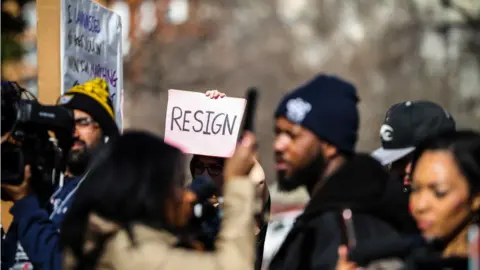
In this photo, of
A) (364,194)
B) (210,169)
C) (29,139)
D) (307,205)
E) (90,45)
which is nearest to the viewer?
(364,194)

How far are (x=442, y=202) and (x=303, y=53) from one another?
114ft

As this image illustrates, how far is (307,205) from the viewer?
4875mm

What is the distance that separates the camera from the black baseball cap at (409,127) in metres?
6.39

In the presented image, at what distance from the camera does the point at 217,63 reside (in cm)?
3803

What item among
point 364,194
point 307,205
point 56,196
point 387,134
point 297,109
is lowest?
point 56,196

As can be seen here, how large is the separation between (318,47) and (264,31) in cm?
175

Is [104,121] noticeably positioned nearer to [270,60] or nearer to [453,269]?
[453,269]

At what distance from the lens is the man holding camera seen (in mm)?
5941

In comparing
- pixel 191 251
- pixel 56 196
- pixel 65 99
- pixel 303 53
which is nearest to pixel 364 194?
pixel 191 251

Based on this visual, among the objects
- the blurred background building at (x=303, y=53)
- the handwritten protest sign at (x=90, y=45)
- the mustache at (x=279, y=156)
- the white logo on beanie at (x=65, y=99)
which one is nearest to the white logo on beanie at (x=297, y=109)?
the mustache at (x=279, y=156)

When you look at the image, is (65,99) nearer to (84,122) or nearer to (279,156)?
(84,122)

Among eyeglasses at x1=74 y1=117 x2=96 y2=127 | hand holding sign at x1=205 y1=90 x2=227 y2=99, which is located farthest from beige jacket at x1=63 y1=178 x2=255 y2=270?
hand holding sign at x1=205 y1=90 x2=227 y2=99

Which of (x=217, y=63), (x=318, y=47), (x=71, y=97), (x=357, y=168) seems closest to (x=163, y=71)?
(x=217, y=63)

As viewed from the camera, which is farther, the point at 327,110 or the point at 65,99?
the point at 65,99
